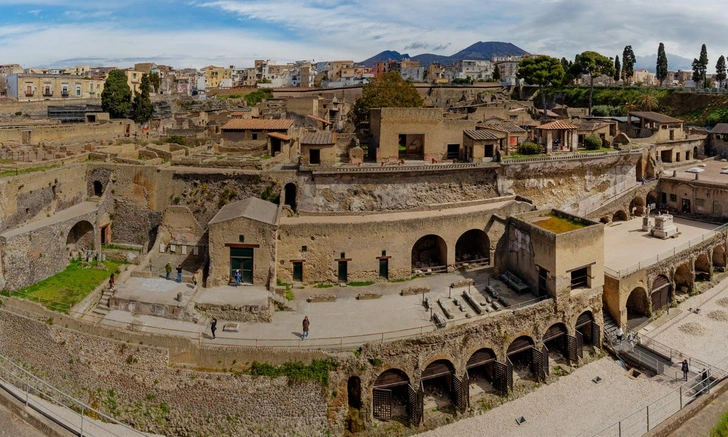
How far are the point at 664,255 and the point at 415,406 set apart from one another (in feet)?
57.3

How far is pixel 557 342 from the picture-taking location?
2416cm

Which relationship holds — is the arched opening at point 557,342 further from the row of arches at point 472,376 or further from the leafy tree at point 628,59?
the leafy tree at point 628,59

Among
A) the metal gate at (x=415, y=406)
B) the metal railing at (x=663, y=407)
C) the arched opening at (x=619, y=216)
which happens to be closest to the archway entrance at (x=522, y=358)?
the metal railing at (x=663, y=407)

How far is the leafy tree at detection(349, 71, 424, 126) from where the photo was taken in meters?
43.9

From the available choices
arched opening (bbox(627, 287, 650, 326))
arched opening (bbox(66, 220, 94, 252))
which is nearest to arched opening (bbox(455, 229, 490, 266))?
arched opening (bbox(627, 287, 650, 326))

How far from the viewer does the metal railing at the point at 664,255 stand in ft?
85.3

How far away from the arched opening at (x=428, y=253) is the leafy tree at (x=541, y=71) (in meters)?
45.1

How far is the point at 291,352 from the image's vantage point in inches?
731

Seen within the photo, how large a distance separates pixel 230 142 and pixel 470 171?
1558cm

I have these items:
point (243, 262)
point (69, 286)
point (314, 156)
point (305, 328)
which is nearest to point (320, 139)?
point (314, 156)

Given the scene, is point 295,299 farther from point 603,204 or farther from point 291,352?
point 603,204

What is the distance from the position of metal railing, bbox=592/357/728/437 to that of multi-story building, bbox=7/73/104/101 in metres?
61.5

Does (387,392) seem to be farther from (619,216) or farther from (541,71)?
(541,71)

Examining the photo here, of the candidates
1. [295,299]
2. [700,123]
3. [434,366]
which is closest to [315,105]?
[295,299]
